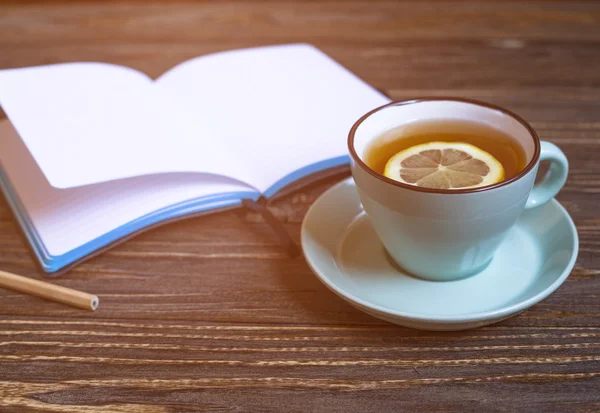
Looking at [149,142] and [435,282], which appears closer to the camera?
[435,282]

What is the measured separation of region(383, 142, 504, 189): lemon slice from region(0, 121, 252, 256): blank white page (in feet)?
0.65

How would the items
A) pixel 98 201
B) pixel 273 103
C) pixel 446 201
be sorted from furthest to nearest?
pixel 273 103 → pixel 98 201 → pixel 446 201

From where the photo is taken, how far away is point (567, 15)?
1.33 metres

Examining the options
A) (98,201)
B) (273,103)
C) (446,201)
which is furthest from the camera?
(273,103)

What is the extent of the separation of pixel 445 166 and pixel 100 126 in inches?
16.3

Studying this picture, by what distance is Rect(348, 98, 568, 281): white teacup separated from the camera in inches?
20.4

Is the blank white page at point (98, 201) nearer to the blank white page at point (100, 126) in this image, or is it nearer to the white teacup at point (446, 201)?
the blank white page at point (100, 126)

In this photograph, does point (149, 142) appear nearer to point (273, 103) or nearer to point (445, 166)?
point (273, 103)

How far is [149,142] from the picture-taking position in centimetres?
72

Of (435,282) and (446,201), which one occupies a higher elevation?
(446,201)

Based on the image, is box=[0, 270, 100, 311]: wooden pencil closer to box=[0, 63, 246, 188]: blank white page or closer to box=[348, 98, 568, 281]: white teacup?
box=[0, 63, 246, 188]: blank white page

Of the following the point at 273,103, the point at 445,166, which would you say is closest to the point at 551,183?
the point at 445,166

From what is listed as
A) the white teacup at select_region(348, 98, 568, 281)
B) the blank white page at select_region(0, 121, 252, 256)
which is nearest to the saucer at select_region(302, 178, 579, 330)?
the white teacup at select_region(348, 98, 568, 281)

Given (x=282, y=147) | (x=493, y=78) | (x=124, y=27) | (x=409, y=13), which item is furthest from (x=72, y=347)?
(x=409, y=13)
